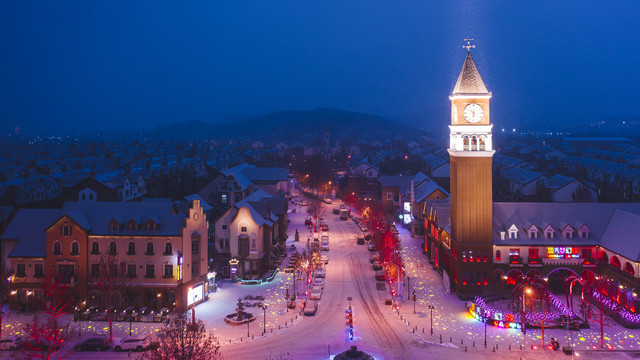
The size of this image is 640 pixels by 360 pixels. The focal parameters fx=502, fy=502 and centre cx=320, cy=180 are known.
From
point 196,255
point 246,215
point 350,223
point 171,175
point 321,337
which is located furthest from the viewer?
point 171,175

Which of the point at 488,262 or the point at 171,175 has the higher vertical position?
the point at 171,175

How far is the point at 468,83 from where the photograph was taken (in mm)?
43812

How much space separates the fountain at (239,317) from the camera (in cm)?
3697

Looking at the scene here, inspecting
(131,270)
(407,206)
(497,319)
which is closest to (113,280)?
(131,270)

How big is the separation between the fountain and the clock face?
80.4ft

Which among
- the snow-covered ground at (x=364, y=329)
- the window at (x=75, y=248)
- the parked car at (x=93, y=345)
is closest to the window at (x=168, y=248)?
the snow-covered ground at (x=364, y=329)

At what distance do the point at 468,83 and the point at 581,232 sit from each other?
16.3m

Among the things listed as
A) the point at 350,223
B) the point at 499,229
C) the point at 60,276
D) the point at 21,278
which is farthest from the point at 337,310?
the point at 350,223

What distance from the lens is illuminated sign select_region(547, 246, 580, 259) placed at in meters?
43.3

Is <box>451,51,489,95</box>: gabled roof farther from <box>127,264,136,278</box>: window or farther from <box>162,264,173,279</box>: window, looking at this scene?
<box>127,264,136,278</box>: window

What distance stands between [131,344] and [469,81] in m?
33.7

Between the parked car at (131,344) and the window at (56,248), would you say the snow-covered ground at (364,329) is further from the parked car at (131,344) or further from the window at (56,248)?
the window at (56,248)

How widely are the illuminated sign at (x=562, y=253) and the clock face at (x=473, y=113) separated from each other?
1292 cm

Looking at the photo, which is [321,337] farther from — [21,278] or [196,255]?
[21,278]
